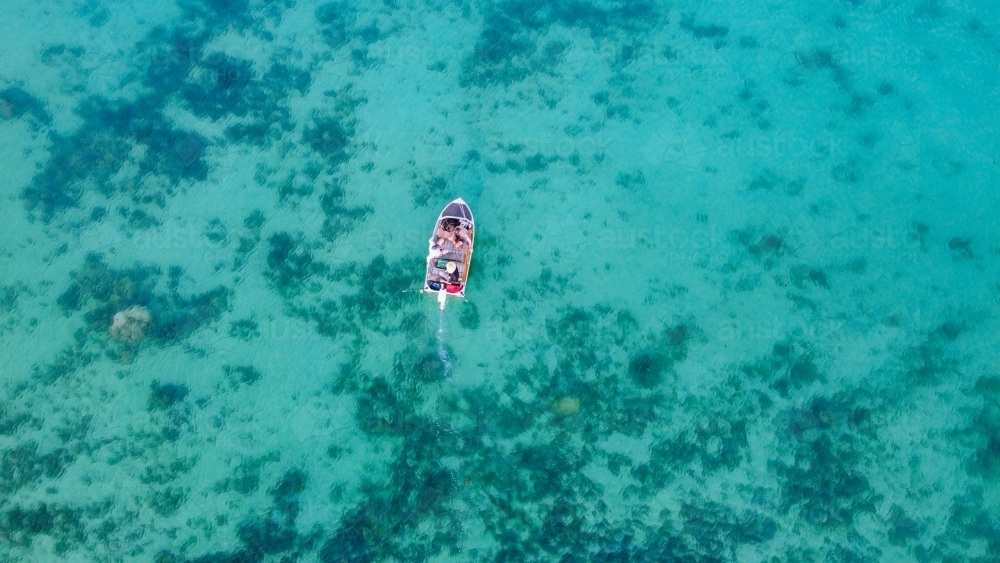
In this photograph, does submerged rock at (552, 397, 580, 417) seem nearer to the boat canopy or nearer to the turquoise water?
the turquoise water

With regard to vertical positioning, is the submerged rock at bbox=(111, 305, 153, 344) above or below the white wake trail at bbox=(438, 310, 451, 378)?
below

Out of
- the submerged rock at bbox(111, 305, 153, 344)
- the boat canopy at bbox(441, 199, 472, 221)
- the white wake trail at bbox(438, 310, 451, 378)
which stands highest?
the boat canopy at bbox(441, 199, 472, 221)

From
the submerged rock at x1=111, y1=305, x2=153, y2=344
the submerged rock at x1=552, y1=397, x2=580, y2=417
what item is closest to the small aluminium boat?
the submerged rock at x1=552, y1=397, x2=580, y2=417

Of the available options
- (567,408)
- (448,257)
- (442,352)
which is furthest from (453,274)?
(567,408)

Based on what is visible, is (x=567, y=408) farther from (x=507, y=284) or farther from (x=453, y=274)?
(x=453, y=274)

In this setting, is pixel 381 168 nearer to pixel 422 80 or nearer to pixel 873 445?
pixel 422 80

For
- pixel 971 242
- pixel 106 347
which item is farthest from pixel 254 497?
pixel 971 242
